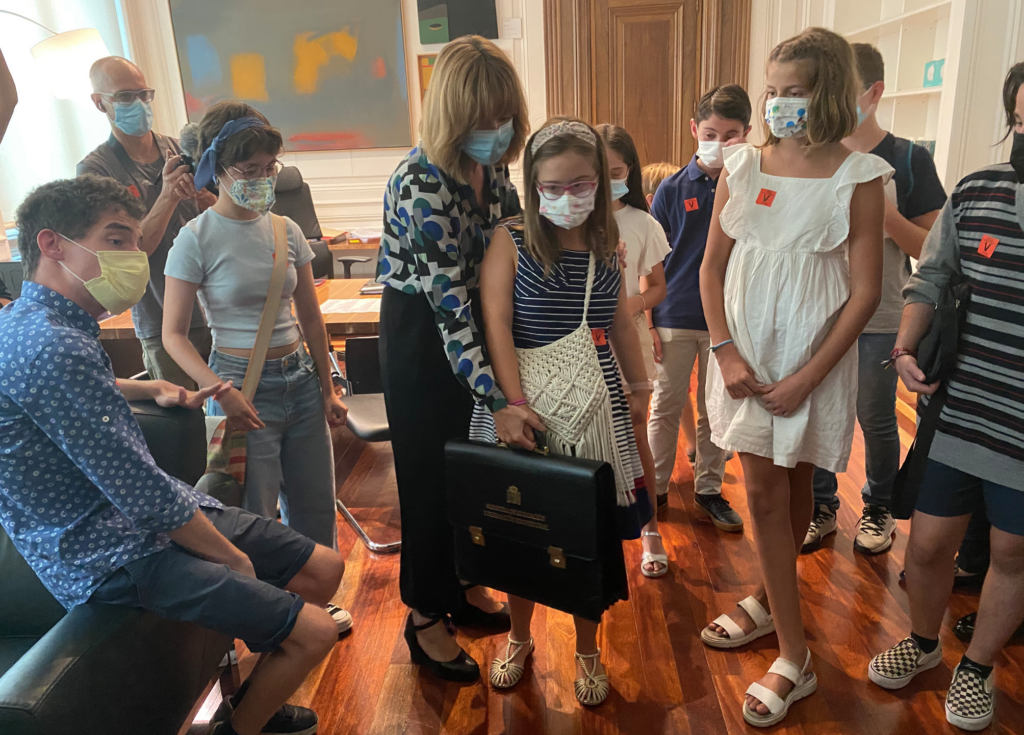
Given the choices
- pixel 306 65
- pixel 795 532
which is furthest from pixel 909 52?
pixel 306 65

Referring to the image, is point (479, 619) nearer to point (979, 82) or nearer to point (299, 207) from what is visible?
point (979, 82)

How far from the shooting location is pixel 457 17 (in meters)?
5.45

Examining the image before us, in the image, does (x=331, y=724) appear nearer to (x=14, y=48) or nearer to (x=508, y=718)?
(x=508, y=718)

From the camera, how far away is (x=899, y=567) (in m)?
2.34

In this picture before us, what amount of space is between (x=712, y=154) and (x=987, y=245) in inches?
39.3

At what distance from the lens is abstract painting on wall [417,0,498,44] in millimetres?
5406

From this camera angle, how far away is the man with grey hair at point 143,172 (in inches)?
91.3

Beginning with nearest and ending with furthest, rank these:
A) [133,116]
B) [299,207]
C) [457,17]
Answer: [133,116] → [299,207] → [457,17]

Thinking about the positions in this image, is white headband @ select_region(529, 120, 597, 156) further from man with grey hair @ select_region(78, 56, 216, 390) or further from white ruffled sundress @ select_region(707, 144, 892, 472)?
man with grey hair @ select_region(78, 56, 216, 390)

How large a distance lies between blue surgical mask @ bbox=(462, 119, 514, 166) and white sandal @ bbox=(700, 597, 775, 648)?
4.67 feet

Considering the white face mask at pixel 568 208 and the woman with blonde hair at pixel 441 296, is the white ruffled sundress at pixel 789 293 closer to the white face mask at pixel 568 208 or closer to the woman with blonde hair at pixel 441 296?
the white face mask at pixel 568 208

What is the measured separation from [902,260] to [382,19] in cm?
456

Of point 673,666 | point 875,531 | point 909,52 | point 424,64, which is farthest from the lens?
point 424,64

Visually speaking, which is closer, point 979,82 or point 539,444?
point 539,444
